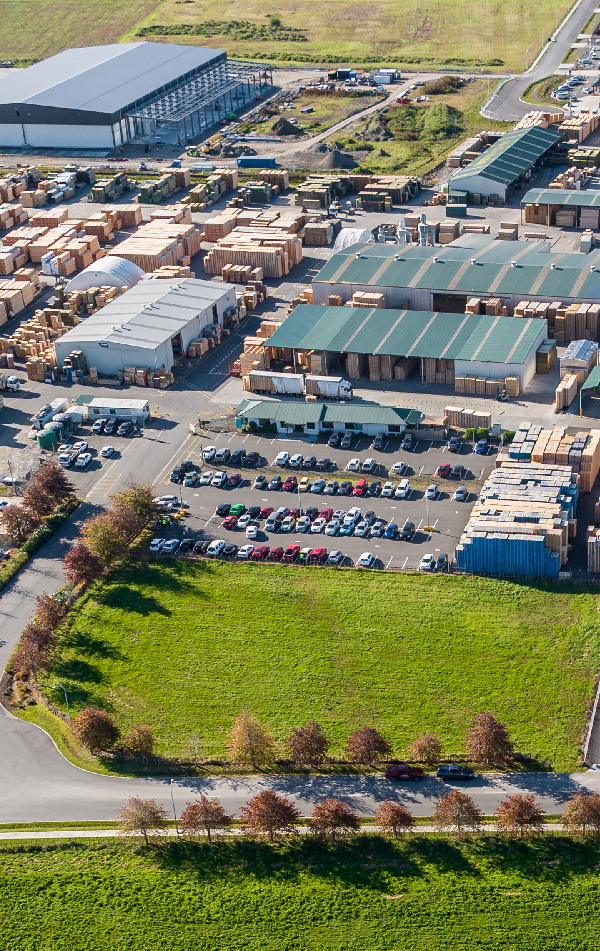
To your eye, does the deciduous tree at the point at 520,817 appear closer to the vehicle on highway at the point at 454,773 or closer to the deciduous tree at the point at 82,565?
the vehicle on highway at the point at 454,773

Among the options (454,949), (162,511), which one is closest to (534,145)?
(162,511)

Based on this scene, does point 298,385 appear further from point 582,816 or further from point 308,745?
point 582,816

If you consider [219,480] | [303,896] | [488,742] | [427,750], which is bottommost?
[303,896]

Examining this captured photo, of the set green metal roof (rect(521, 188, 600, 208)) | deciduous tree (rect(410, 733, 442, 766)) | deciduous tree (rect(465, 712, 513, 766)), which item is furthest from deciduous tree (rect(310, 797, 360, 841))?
green metal roof (rect(521, 188, 600, 208))

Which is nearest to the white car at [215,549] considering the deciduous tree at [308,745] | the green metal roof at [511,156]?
the deciduous tree at [308,745]

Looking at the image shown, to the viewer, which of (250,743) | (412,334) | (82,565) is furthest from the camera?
(412,334)

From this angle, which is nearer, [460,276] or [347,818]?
[347,818]

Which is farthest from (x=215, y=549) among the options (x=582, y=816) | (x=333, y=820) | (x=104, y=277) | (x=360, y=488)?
(x=104, y=277)
